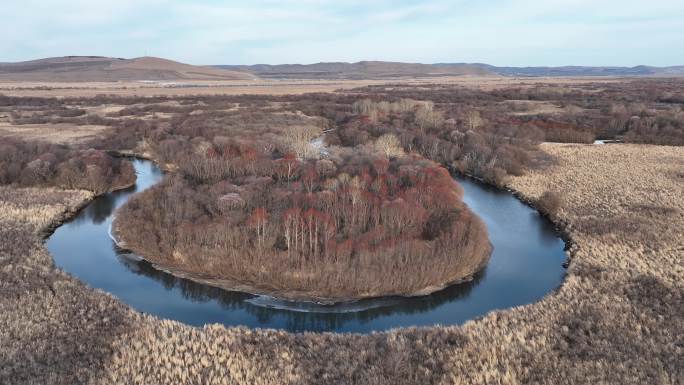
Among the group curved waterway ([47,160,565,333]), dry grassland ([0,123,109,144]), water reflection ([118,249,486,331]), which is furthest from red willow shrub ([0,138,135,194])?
water reflection ([118,249,486,331])

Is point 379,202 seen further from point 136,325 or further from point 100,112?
point 100,112

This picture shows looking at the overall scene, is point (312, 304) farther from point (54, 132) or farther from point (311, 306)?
point (54, 132)

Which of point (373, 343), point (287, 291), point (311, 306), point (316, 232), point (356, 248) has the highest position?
point (316, 232)

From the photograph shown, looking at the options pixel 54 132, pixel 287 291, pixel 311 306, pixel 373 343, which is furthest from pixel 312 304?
pixel 54 132

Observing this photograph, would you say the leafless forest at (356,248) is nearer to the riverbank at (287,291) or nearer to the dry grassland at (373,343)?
the dry grassland at (373,343)

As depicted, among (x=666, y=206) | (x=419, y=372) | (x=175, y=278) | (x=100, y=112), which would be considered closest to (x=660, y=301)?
(x=419, y=372)

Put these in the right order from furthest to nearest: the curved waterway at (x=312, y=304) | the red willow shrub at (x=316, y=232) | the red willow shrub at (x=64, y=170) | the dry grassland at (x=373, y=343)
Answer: the red willow shrub at (x=64, y=170) < the red willow shrub at (x=316, y=232) < the curved waterway at (x=312, y=304) < the dry grassland at (x=373, y=343)

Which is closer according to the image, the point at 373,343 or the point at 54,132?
the point at 373,343

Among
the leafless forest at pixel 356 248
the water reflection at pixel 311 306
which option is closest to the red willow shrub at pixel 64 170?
the leafless forest at pixel 356 248
